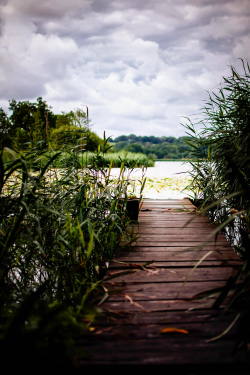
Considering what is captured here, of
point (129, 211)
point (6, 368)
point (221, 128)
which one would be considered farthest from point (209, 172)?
point (6, 368)

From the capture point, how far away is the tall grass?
74 centimetres

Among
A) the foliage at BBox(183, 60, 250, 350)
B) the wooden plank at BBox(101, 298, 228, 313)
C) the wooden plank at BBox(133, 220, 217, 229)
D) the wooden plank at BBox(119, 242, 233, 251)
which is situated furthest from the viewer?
the wooden plank at BBox(133, 220, 217, 229)

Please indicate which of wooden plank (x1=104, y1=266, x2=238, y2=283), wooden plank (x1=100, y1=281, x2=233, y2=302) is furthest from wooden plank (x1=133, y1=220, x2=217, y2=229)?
wooden plank (x1=100, y1=281, x2=233, y2=302)

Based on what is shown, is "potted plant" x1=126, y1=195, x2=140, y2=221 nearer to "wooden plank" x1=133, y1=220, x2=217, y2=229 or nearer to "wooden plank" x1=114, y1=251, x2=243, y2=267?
"wooden plank" x1=133, y1=220, x2=217, y2=229

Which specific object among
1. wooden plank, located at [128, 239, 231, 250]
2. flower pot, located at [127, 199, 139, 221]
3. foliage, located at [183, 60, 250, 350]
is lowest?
wooden plank, located at [128, 239, 231, 250]

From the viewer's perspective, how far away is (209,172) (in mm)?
2703

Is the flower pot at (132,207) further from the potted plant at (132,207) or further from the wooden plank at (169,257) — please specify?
the wooden plank at (169,257)

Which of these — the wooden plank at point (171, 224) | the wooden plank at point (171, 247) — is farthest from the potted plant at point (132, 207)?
the wooden plank at point (171, 247)

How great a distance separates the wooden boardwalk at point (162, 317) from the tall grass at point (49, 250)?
116 millimetres

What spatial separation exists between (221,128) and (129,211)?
4.72 feet

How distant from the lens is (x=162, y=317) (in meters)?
0.98

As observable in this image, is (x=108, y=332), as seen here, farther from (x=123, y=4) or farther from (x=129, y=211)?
(x=123, y=4)

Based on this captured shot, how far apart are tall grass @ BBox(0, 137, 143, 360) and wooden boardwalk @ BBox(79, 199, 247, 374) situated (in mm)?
116

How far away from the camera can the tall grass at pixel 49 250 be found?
29.1 inches
